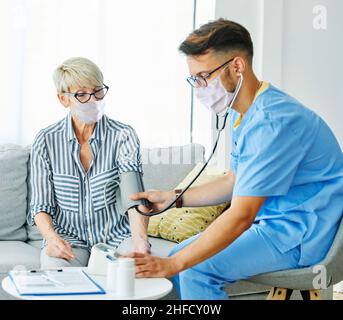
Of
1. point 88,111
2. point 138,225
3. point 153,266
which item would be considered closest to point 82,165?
point 88,111

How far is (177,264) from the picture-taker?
1.71m

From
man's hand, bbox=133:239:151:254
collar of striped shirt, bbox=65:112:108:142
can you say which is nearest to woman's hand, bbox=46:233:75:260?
man's hand, bbox=133:239:151:254

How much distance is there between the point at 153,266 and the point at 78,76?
0.79m

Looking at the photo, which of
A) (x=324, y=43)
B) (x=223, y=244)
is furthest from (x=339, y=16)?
(x=223, y=244)

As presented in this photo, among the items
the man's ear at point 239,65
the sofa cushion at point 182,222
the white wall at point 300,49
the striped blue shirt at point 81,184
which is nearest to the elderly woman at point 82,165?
the striped blue shirt at point 81,184

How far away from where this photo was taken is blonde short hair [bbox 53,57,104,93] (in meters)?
2.21

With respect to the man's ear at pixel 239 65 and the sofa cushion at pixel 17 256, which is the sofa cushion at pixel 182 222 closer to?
the sofa cushion at pixel 17 256

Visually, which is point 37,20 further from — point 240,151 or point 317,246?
point 317,246

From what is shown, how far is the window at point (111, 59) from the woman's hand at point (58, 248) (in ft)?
3.54

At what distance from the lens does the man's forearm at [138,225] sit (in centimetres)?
216

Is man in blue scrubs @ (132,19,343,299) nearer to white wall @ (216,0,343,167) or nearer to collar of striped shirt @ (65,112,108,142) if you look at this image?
collar of striped shirt @ (65,112,108,142)

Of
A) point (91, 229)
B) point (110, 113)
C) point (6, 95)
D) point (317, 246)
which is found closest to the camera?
point (317, 246)
